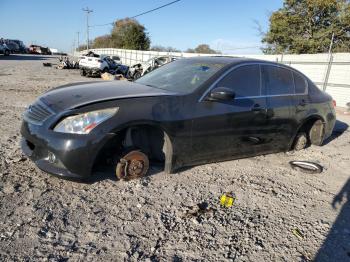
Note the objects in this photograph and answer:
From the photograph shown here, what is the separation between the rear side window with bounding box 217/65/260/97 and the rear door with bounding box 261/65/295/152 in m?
0.16

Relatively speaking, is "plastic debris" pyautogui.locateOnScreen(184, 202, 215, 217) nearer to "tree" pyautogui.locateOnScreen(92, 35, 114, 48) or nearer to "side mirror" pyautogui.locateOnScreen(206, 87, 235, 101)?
"side mirror" pyautogui.locateOnScreen(206, 87, 235, 101)

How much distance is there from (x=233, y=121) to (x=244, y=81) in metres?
0.68

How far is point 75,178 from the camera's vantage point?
3.35m

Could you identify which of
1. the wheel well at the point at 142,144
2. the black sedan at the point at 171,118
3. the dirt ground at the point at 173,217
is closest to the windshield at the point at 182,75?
the black sedan at the point at 171,118

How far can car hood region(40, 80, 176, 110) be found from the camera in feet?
11.4

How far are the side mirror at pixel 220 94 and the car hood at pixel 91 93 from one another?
1.63ft

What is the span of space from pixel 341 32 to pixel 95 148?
27.8m

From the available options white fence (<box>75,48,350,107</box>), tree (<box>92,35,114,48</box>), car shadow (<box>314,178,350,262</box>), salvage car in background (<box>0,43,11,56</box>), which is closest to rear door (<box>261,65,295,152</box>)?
car shadow (<box>314,178,350,262</box>)

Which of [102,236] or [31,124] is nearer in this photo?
[102,236]

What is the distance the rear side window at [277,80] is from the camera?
15.9ft

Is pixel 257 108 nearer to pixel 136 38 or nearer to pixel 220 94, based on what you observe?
pixel 220 94

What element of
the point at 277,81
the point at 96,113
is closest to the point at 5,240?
the point at 96,113

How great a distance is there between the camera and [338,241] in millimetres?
3061

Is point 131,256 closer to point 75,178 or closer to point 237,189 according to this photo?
point 75,178
